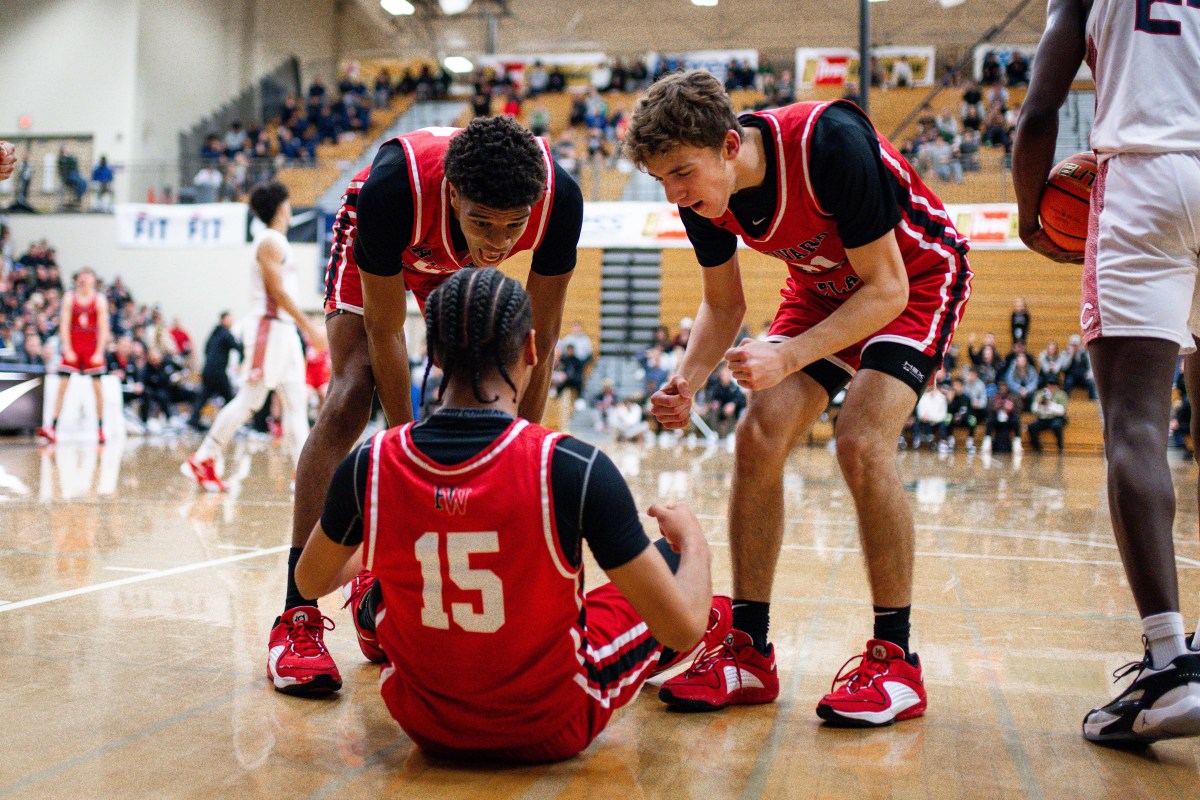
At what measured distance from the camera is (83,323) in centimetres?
1015

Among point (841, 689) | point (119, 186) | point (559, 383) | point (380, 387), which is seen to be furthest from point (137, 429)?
point (841, 689)

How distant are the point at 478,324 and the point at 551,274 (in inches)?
44.8

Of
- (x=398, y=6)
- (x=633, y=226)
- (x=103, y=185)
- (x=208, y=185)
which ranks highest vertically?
(x=398, y=6)

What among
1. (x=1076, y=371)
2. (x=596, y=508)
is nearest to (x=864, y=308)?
(x=596, y=508)

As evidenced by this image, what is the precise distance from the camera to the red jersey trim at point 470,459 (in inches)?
72.2

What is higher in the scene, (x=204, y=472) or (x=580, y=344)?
(x=580, y=344)

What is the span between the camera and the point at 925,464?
11.7 meters

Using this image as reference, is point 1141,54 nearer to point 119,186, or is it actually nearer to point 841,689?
point 841,689

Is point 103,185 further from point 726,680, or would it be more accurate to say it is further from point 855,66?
point 726,680

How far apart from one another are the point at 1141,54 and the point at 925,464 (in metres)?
9.85

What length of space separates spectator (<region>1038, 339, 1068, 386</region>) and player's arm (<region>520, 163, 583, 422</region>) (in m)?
14.1

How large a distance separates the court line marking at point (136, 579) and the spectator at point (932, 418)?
11816 mm

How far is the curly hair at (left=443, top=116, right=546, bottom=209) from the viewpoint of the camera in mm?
2363

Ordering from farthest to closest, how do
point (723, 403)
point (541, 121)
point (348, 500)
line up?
point (541, 121) → point (723, 403) → point (348, 500)
